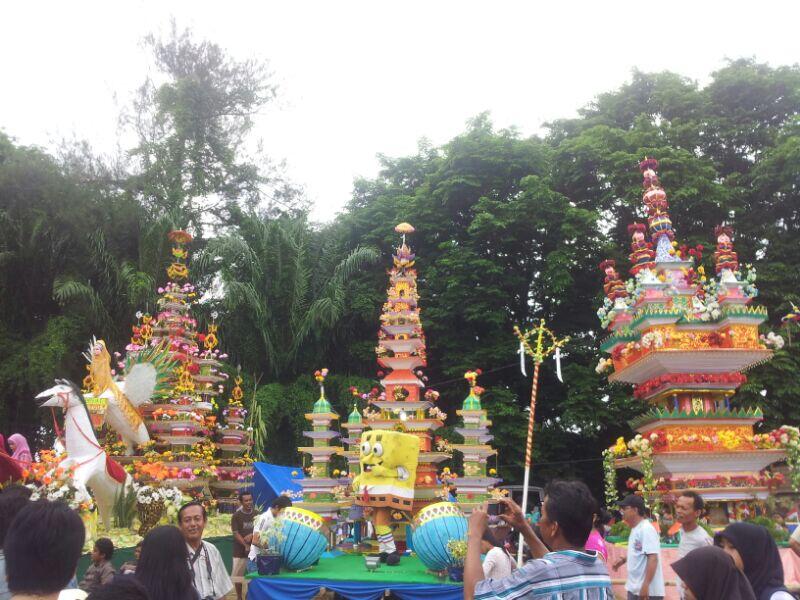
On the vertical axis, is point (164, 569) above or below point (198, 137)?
below

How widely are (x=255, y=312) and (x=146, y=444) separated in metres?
5.50

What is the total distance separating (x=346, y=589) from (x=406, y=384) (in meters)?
4.02

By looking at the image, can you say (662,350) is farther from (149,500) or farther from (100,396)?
(100,396)

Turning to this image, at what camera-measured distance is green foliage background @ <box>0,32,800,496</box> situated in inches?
690

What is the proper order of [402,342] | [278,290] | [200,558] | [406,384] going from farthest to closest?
[278,290] → [402,342] → [406,384] → [200,558]

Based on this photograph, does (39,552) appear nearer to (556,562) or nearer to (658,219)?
(556,562)

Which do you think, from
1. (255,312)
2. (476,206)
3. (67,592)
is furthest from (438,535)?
(476,206)

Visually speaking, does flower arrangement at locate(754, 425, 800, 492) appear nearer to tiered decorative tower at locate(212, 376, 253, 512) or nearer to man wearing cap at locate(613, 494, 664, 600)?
man wearing cap at locate(613, 494, 664, 600)

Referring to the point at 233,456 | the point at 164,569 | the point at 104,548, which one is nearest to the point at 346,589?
the point at 104,548

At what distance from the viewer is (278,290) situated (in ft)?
62.1

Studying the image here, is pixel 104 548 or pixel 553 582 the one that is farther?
pixel 104 548

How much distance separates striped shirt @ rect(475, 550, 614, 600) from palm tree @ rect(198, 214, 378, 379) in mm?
15472

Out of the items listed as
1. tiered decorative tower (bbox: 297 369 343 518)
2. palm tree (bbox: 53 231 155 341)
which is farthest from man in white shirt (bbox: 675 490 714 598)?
palm tree (bbox: 53 231 155 341)

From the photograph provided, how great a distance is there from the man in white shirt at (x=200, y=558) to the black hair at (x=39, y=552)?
186 cm
